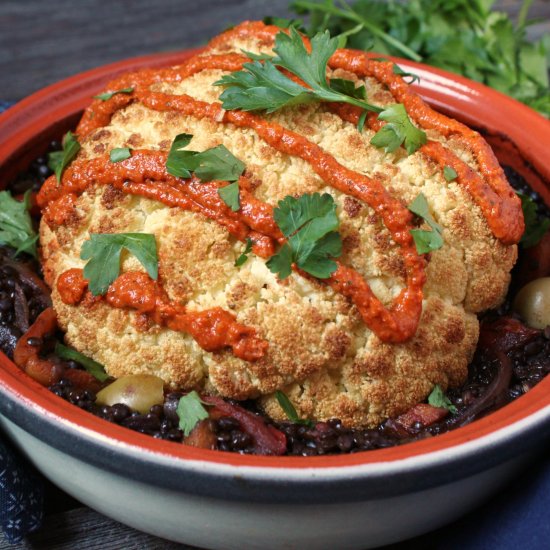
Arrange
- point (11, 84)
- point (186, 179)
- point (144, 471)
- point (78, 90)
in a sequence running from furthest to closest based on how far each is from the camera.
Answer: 1. point (11, 84)
2. point (78, 90)
3. point (186, 179)
4. point (144, 471)

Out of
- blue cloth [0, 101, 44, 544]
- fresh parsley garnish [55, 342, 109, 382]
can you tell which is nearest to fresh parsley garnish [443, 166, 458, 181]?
fresh parsley garnish [55, 342, 109, 382]

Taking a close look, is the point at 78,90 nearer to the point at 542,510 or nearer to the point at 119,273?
the point at 119,273

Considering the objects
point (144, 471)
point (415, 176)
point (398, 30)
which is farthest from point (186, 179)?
point (398, 30)

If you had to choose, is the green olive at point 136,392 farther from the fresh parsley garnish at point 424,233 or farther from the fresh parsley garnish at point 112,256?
the fresh parsley garnish at point 424,233

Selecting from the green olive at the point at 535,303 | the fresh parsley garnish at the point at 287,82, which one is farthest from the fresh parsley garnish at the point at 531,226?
the fresh parsley garnish at the point at 287,82

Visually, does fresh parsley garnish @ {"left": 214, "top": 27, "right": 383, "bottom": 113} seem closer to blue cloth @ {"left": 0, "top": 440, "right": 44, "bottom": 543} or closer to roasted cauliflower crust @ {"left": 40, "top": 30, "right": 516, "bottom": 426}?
roasted cauliflower crust @ {"left": 40, "top": 30, "right": 516, "bottom": 426}

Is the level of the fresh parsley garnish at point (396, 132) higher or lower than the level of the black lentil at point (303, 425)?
higher
